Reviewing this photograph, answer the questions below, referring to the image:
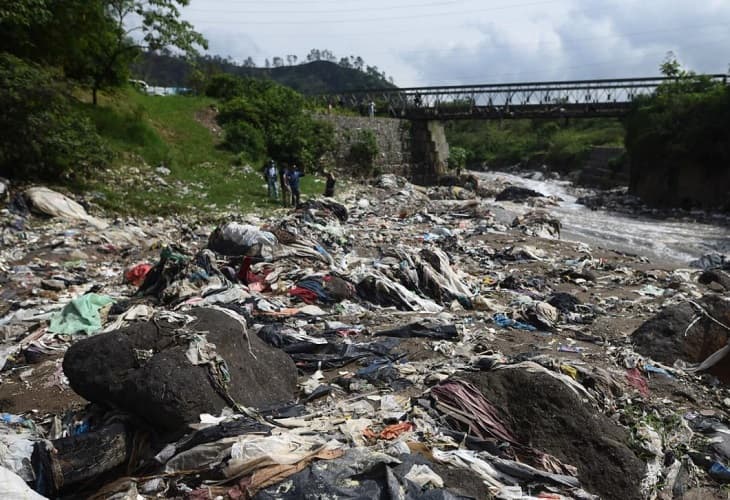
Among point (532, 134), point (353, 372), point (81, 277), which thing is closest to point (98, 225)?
point (81, 277)

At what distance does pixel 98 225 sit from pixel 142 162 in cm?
559

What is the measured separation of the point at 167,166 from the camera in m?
15.8

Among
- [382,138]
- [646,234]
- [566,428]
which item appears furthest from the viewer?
[382,138]

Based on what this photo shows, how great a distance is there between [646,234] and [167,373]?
16.1m

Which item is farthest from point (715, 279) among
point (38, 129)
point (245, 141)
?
point (245, 141)

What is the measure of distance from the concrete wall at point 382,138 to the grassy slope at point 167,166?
506cm

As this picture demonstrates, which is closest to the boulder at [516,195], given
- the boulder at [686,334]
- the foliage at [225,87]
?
the foliage at [225,87]

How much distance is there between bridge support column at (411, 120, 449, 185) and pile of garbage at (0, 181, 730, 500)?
2146 cm

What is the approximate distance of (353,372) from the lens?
442 cm

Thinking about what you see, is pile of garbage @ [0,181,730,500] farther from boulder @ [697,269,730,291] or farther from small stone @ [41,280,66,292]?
boulder @ [697,269,730,291]

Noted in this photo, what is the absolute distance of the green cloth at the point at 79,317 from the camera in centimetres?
543

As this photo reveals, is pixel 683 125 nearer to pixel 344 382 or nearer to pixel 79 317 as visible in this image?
pixel 344 382

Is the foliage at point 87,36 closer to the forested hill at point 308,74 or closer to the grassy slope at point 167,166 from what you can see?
the grassy slope at point 167,166

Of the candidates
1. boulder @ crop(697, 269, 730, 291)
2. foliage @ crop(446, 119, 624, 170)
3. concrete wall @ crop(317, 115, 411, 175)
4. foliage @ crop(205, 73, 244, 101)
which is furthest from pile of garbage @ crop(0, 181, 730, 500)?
foliage @ crop(446, 119, 624, 170)
